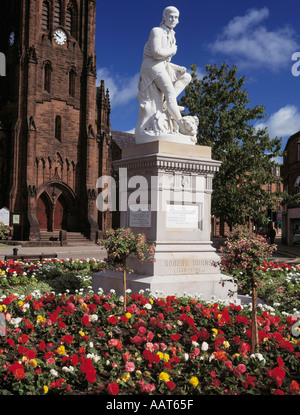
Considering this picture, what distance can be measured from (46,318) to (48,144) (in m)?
38.0

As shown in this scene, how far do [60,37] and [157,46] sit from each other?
37.2 m

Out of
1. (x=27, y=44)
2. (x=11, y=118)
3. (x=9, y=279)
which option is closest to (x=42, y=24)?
(x=27, y=44)

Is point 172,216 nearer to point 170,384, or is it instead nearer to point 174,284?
point 174,284

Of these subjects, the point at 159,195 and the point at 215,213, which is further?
the point at 215,213

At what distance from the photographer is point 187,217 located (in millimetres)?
9117

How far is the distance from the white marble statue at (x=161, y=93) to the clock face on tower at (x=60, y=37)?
36.4m

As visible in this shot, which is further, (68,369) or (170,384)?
(68,369)

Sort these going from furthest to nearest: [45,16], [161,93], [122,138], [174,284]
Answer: [122,138]
[45,16]
[161,93]
[174,284]

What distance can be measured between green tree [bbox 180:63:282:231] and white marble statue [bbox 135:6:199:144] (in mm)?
17399

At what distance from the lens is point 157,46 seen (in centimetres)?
958

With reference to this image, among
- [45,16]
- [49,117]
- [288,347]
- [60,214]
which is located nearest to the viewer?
[288,347]

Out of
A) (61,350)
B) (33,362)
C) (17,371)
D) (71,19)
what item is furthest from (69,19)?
(17,371)
